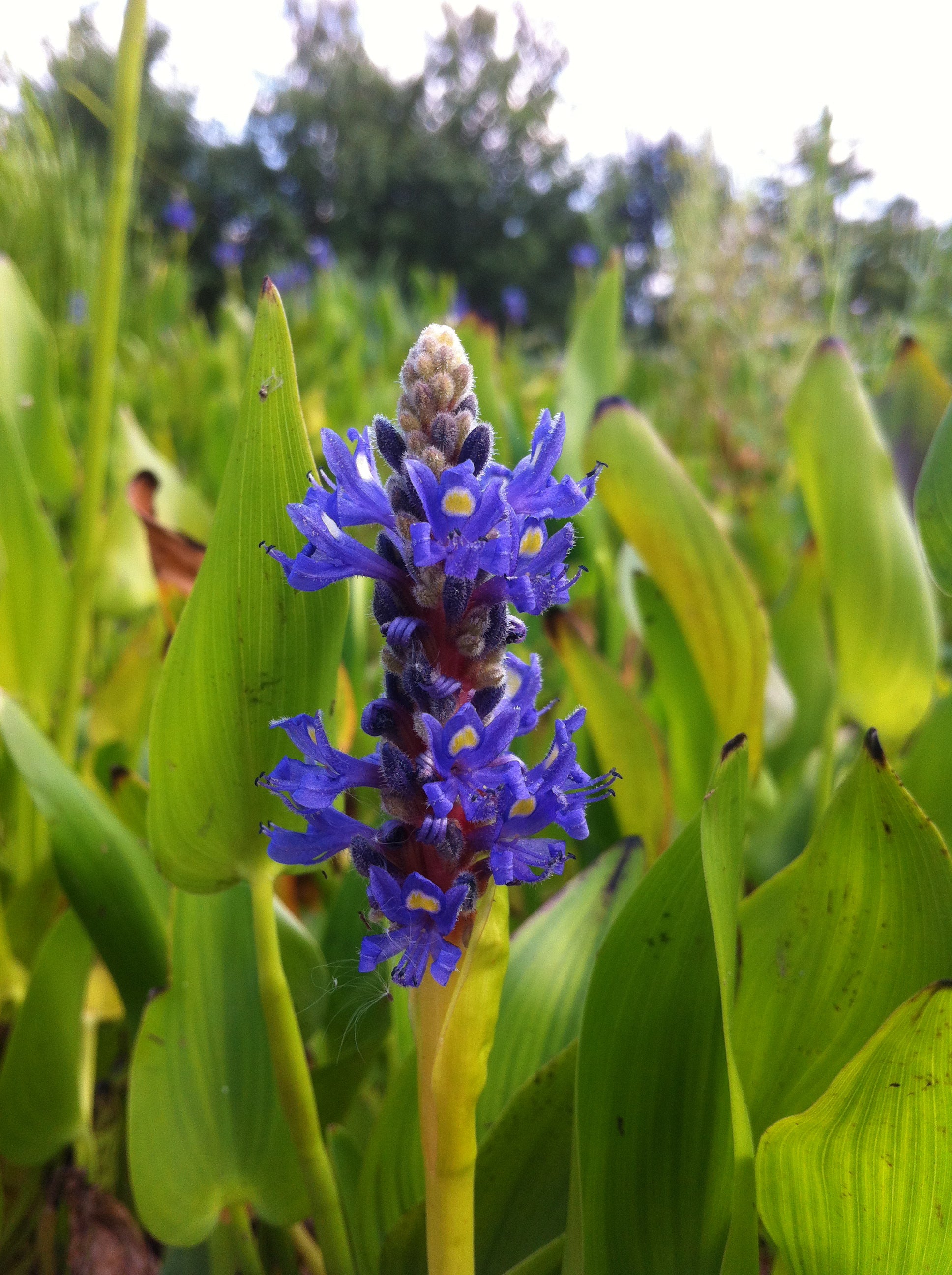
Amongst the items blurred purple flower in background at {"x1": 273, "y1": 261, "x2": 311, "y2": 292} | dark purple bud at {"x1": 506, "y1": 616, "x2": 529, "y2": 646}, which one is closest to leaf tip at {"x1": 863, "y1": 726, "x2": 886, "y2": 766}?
dark purple bud at {"x1": 506, "y1": 616, "x2": 529, "y2": 646}

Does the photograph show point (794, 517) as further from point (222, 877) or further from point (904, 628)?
point (222, 877)

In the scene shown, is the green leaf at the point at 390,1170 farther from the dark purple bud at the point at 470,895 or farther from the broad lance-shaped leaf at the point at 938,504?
the broad lance-shaped leaf at the point at 938,504

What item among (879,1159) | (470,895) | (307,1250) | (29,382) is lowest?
(307,1250)

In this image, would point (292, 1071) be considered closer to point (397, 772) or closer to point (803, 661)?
point (397, 772)

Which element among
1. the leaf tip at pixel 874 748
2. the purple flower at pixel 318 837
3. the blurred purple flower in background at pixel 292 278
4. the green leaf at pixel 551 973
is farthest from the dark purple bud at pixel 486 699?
the blurred purple flower in background at pixel 292 278

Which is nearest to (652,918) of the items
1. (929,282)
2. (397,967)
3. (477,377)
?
(397,967)

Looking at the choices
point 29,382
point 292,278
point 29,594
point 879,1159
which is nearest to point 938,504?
point 879,1159
